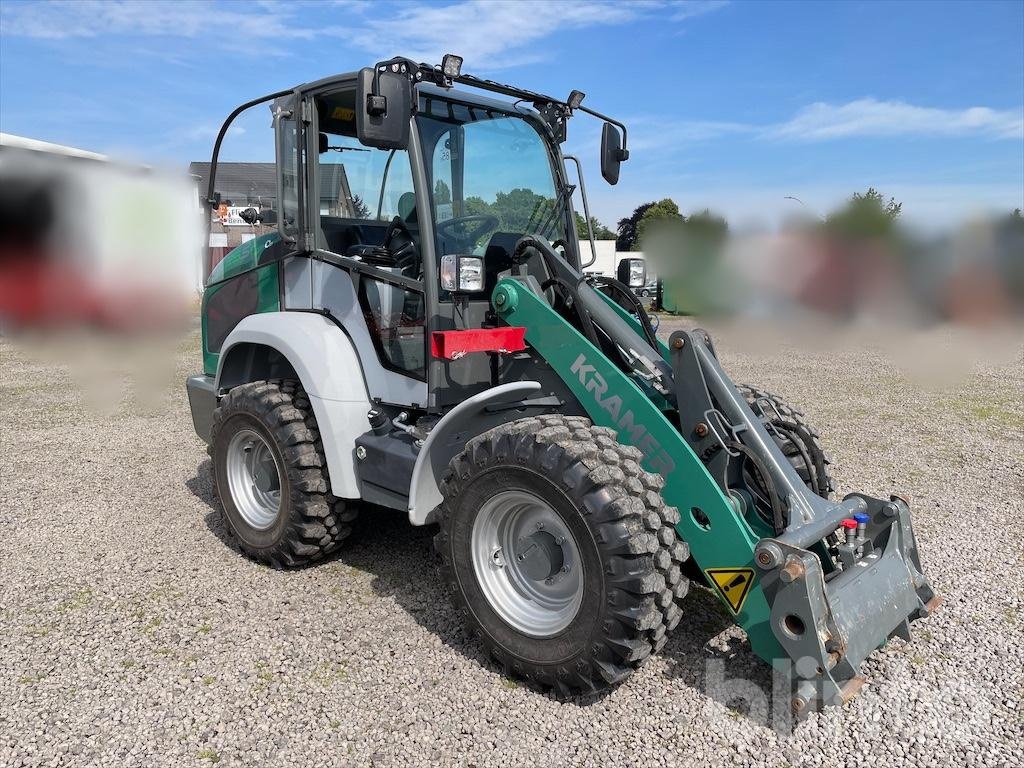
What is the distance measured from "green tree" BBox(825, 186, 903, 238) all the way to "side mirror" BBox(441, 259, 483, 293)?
2448 mm

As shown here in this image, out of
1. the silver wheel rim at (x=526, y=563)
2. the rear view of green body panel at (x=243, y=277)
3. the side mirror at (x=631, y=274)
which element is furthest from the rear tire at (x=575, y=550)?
the rear view of green body panel at (x=243, y=277)

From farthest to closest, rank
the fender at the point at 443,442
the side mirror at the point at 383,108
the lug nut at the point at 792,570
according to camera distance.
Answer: the fender at the point at 443,442, the side mirror at the point at 383,108, the lug nut at the point at 792,570

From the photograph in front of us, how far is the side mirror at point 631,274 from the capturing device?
4.62m

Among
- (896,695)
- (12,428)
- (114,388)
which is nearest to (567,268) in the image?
(896,695)

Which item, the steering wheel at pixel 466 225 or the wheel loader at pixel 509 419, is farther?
the steering wheel at pixel 466 225

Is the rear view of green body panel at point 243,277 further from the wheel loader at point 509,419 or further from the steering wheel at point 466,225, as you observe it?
the steering wheel at point 466,225

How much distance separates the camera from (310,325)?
14.5 feet

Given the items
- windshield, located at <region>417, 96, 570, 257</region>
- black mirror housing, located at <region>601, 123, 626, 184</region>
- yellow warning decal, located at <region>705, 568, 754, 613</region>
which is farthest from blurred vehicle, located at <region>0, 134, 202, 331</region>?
yellow warning decal, located at <region>705, 568, 754, 613</region>

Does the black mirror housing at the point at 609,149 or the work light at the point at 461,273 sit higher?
the black mirror housing at the point at 609,149

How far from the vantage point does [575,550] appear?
3.20 meters

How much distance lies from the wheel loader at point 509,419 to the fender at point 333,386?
13 mm

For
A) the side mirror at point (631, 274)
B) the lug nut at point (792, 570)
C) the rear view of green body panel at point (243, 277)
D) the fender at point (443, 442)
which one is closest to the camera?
the lug nut at point (792, 570)

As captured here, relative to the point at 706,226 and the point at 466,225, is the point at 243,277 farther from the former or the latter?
the point at 706,226

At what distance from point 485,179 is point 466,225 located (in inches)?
14.4
